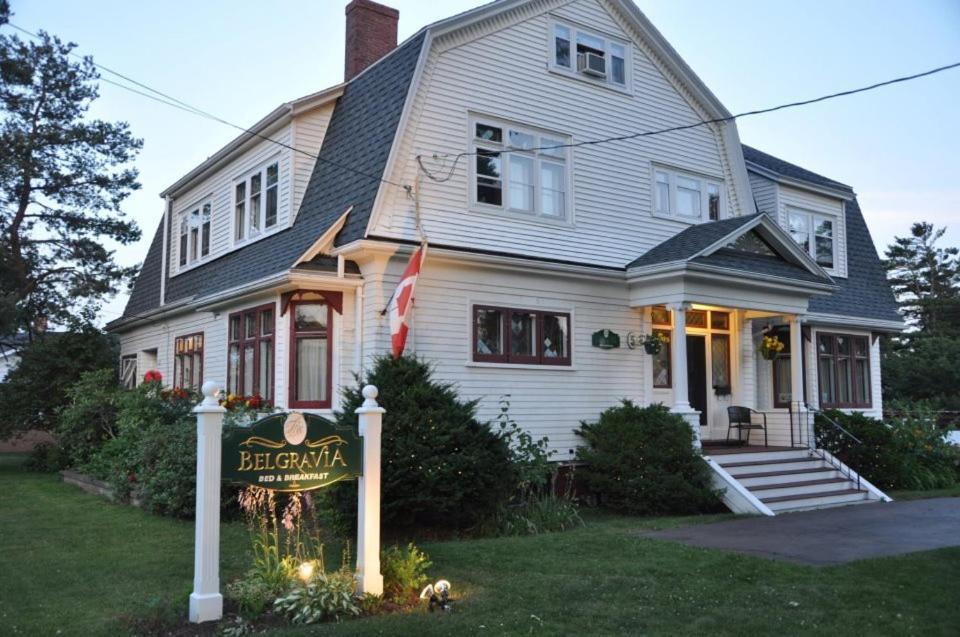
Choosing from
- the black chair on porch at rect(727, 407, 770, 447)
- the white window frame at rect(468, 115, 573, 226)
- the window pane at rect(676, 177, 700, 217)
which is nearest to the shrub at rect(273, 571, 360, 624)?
the white window frame at rect(468, 115, 573, 226)

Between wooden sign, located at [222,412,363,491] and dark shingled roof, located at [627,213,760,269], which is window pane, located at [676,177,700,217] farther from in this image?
wooden sign, located at [222,412,363,491]

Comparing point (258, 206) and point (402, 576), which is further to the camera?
point (258, 206)

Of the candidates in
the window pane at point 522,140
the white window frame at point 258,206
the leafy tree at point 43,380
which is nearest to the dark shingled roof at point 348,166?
the white window frame at point 258,206

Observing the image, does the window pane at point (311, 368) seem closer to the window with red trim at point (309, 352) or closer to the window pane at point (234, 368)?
the window with red trim at point (309, 352)

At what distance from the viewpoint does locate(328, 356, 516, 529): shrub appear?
9539 millimetres

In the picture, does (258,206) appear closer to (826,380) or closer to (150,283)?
(150,283)

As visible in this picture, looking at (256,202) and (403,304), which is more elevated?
(256,202)

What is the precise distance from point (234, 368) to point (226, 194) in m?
3.96

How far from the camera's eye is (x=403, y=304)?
11.5 meters

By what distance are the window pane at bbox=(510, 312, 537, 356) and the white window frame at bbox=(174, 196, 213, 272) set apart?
7.31m

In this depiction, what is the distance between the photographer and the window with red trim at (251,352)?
13766 mm

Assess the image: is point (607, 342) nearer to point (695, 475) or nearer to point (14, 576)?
point (695, 475)

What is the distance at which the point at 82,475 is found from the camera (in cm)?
1566

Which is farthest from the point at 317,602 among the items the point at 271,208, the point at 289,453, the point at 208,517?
the point at 271,208
